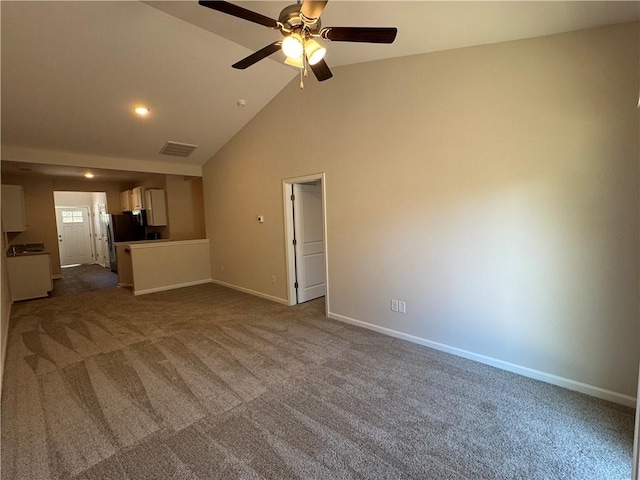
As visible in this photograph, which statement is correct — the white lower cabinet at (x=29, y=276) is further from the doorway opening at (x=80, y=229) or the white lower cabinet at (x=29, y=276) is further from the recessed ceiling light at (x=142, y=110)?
the recessed ceiling light at (x=142, y=110)

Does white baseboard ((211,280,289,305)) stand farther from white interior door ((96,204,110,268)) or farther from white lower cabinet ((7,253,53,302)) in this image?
white interior door ((96,204,110,268))

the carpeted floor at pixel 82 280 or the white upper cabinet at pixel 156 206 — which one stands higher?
the white upper cabinet at pixel 156 206

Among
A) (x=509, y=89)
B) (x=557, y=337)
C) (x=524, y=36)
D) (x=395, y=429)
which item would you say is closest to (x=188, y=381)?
(x=395, y=429)

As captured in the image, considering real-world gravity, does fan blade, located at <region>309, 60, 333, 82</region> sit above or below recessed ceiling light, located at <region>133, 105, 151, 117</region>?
below

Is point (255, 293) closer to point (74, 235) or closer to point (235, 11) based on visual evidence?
point (235, 11)

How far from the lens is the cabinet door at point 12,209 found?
18.4 ft

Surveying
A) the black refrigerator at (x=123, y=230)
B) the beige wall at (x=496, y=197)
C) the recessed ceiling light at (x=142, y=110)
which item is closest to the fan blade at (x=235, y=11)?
the beige wall at (x=496, y=197)

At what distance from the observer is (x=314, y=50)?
6.52 ft

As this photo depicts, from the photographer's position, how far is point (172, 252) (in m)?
5.97

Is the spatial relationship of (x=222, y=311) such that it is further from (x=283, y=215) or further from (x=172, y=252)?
(x=172, y=252)

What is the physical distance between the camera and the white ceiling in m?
2.21

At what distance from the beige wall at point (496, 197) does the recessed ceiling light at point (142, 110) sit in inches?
85.5

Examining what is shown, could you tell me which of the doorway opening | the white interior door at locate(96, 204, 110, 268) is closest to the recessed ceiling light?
the white interior door at locate(96, 204, 110, 268)

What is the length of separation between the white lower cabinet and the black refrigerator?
5.16 feet
